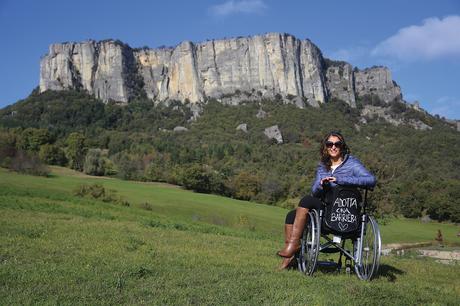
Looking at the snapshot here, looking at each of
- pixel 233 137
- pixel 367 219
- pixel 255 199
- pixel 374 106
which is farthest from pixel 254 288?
pixel 374 106

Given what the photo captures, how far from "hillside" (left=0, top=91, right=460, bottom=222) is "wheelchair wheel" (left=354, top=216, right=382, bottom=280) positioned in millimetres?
22636

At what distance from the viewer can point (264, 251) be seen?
8820 mm

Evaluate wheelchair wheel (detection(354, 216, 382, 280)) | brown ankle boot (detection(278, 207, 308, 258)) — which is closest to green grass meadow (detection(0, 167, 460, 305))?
wheelchair wheel (detection(354, 216, 382, 280))

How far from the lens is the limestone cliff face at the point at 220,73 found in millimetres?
180625

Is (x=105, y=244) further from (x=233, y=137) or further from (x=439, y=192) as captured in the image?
(x=233, y=137)

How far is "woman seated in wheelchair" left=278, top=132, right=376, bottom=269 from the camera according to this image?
21.5 ft

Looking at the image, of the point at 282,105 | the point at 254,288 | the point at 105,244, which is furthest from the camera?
the point at 282,105

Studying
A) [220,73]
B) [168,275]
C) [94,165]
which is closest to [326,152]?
[168,275]

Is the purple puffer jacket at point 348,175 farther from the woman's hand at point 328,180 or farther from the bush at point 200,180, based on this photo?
the bush at point 200,180

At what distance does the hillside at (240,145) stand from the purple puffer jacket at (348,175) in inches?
886

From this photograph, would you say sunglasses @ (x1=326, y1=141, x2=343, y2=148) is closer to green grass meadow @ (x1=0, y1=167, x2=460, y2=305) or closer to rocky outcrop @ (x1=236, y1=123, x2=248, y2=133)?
green grass meadow @ (x1=0, y1=167, x2=460, y2=305)

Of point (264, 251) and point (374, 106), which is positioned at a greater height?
point (374, 106)

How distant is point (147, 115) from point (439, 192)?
117814 millimetres

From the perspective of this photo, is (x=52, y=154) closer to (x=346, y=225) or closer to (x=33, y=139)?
(x=33, y=139)
